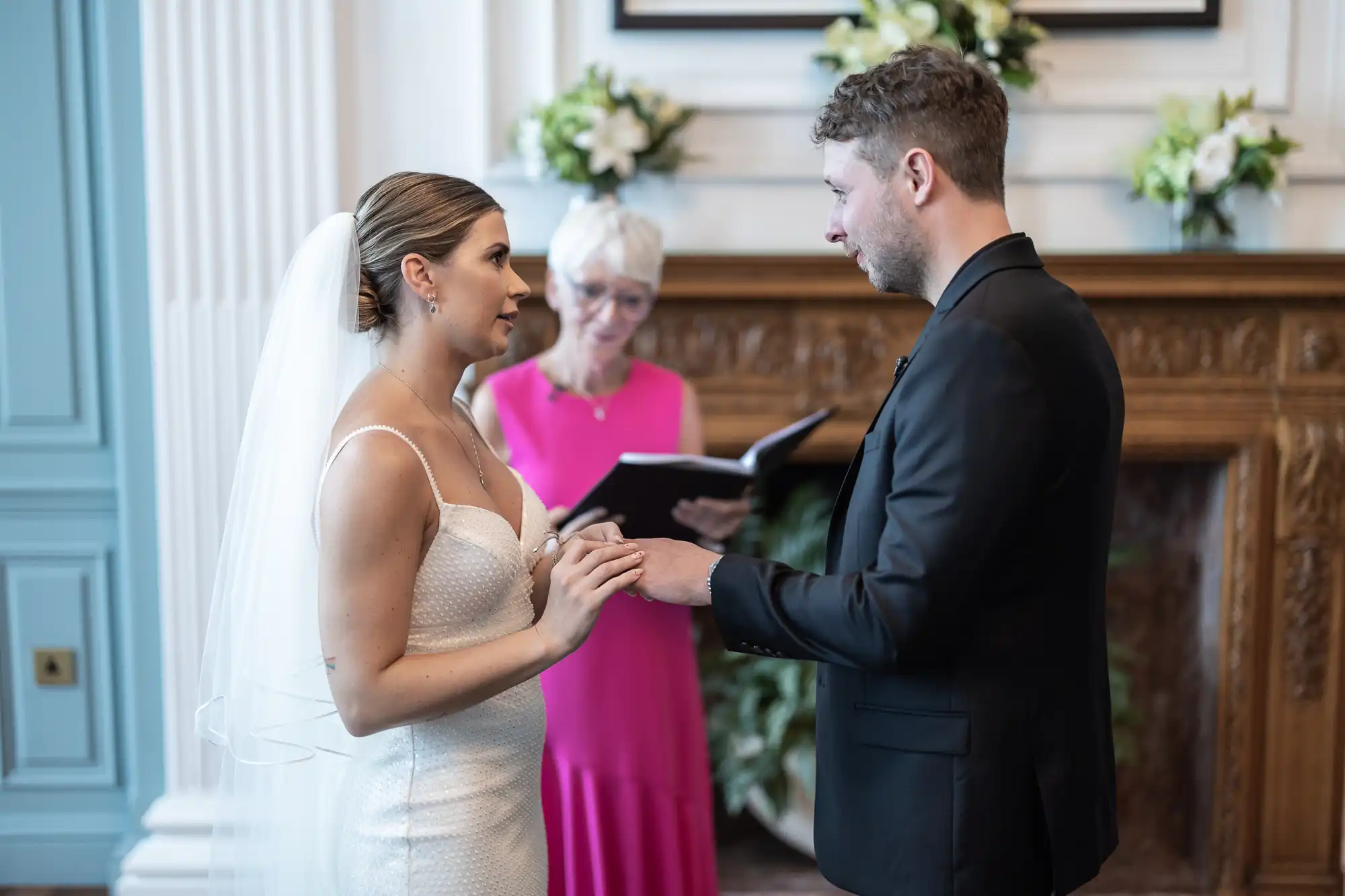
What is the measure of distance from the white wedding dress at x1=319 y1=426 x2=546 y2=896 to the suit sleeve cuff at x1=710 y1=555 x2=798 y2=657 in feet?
0.96

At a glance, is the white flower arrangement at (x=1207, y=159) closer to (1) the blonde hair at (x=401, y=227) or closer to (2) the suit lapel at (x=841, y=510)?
(2) the suit lapel at (x=841, y=510)

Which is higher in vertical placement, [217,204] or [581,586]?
[217,204]

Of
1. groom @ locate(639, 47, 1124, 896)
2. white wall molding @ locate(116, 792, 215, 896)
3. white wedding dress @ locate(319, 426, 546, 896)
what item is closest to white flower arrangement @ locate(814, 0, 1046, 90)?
groom @ locate(639, 47, 1124, 896)

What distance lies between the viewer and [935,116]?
158 cm

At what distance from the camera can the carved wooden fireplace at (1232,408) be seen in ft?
10.3

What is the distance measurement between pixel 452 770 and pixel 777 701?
192cm

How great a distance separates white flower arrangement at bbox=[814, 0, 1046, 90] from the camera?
10.1 ft

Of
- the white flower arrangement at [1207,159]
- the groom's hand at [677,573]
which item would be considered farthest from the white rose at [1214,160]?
the groom's hand at [677,573]

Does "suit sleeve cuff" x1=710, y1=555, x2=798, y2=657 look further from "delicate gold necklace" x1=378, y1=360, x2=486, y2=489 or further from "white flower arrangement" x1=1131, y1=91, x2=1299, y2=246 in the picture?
"white flower arrangement" x1=1131, y1=91, x2=1299, y2=246

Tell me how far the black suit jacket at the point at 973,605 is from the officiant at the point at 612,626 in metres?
0.83

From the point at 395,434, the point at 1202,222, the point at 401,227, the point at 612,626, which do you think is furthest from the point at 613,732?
the point at 1202,222

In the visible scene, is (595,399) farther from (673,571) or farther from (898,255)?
(898,255)

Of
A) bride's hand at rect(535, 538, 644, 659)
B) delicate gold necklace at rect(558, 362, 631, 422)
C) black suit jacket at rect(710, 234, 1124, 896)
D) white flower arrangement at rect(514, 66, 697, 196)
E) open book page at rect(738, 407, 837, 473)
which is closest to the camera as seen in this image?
black suit jacket at rect(710, 234, 1124, 896)

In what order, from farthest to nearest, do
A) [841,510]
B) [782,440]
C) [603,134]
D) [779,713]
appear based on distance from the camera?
[779,713]
[603,134]
[782,440]
[841,510]
